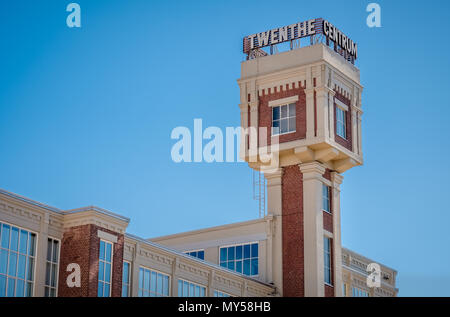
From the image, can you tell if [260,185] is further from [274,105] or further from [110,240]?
[110,240]

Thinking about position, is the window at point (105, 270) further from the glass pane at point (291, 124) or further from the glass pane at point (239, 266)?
the glass pane at point (291, 124)

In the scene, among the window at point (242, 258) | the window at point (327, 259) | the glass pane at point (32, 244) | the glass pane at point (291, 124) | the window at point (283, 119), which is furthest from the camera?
the window at point (242, 258)

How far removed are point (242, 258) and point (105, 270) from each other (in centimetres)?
1766

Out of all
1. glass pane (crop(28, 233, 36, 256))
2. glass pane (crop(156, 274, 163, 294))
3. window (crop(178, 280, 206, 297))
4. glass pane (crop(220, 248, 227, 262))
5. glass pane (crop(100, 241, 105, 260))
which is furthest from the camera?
glass pane (crop(220, 248, 227, 262))

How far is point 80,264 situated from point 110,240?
2.02m

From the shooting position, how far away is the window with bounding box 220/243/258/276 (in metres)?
58.6

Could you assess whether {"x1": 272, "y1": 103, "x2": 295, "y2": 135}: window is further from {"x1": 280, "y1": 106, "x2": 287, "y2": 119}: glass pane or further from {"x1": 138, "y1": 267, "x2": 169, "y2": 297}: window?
{"x1": 138, "y1": 267, "x2": 169, "y2": 297}: window

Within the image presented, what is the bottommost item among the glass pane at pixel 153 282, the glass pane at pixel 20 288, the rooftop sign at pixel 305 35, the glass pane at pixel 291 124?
the glass pane at pixel 20 288

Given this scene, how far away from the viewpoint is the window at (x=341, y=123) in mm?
58344

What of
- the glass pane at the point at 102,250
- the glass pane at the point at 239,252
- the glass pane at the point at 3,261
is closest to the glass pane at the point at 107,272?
the glass pane at the point at 102,250

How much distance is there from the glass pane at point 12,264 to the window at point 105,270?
12.7 feet

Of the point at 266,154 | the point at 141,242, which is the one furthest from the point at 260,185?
the point at 141,242

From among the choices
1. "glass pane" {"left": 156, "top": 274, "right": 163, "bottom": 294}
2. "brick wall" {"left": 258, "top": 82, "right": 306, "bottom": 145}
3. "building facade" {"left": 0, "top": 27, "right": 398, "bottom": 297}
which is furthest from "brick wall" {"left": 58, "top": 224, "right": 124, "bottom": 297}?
"brick wall" {"left": 258, "top": 82, "right": 306, "bottom": 145}
